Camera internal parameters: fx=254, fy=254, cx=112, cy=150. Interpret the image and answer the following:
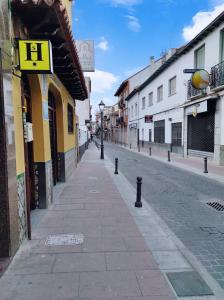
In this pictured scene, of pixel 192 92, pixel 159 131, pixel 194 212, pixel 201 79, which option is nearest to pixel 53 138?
pixel 194 212

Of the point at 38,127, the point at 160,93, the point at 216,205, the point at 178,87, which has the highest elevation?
the point at 160,93

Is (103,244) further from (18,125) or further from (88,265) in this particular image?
(18,125)

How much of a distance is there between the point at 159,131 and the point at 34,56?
22459 mm

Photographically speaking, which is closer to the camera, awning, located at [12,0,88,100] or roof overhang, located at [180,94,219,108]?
awning, located at [12,0,88,100]

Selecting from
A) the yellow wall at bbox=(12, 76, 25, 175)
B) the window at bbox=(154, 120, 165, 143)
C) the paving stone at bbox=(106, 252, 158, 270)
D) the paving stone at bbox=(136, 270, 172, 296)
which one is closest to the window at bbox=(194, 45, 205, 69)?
the window at bbox=(154, 120, 165, 143)

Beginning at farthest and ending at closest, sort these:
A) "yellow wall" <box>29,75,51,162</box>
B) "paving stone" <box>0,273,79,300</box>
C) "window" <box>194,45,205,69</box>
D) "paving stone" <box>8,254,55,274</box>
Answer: "window" <box>194,45,205,69</box> < "yellow wall" <box>29,75,51,162</box> < "paving stone" <box>8,254,55,274</box> < "paving stone" <box>0,273,79,300</box>

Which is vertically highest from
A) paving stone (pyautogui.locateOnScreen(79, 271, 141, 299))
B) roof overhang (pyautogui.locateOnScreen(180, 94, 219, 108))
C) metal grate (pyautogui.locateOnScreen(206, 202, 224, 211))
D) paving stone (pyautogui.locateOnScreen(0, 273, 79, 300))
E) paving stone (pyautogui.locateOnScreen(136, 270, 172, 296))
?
roof overhang (pyautogui.locateOnScreen(180, 94, 219, 108))

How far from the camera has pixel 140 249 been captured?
414 cm

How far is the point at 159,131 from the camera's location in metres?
25.8

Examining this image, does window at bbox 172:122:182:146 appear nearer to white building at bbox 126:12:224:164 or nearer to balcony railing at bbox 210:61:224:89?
white building at bbox 126:12:224:164

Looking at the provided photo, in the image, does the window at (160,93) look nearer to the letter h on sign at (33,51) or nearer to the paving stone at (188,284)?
the letter h on sign at (33,51)

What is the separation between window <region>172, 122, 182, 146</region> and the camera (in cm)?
2023

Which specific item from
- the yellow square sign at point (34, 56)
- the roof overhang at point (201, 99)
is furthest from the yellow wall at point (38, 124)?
the roof overhang at point (201, 99)

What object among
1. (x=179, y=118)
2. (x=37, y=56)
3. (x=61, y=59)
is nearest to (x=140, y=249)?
(x=37, y=56)
